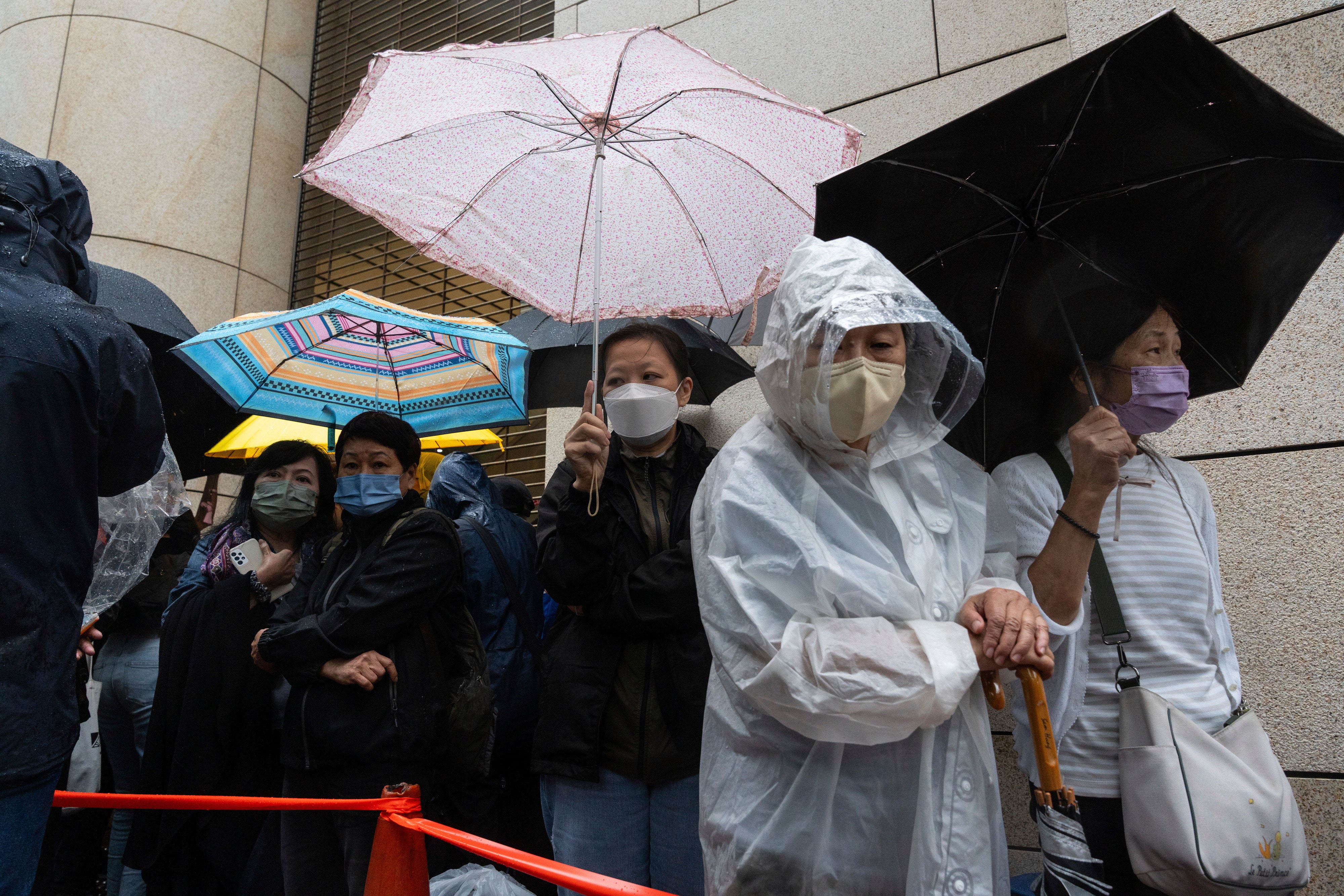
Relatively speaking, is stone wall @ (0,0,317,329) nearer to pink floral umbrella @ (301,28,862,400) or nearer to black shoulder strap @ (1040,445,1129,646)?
pink floral umbrella @ (301,28,862,400)

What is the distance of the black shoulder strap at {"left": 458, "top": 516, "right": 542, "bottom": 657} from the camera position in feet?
10.6

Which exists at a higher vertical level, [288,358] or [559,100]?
[559,100]

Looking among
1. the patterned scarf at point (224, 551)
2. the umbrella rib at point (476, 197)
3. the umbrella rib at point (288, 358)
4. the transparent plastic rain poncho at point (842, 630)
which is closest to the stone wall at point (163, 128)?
the umbrella rib at point (288, 358)

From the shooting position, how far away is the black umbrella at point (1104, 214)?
1957mm

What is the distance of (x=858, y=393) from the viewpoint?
180cm

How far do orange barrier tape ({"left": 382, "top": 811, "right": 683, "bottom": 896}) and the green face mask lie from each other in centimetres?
162

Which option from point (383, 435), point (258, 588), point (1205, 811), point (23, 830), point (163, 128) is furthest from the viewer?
point (163, 128)

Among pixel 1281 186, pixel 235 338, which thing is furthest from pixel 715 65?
pixel 235 338

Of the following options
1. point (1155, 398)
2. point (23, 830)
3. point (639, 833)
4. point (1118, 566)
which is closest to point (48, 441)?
point (23, 830)

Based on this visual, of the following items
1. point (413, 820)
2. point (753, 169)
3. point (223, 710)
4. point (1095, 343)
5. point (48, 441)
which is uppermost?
point (753, 169)

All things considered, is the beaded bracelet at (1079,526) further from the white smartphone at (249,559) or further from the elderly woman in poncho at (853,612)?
the white smartphone at (249,559)

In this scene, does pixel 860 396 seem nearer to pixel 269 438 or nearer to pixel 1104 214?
pixel 1104 214

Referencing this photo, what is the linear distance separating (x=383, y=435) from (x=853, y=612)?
79.7 inches

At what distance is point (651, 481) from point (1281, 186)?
167 cm
